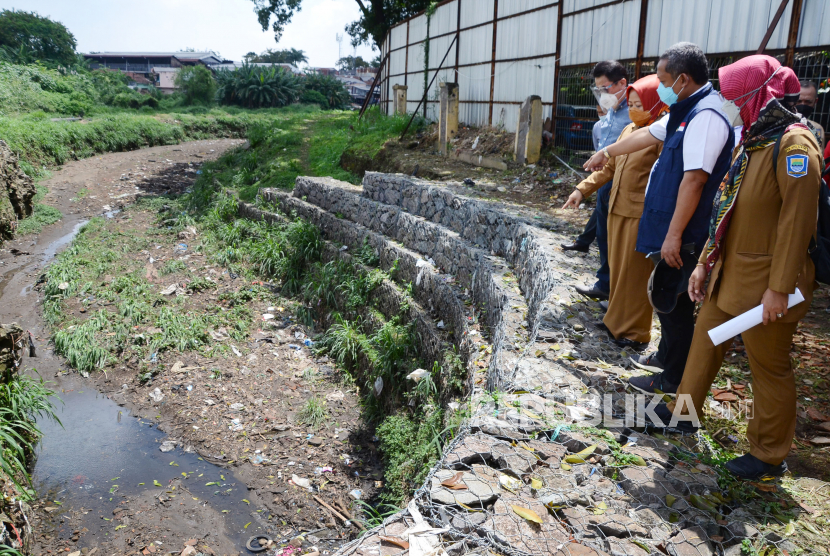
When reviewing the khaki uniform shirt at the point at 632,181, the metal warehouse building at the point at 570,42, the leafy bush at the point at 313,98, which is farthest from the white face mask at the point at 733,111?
the leafy bush at the point at 313,98

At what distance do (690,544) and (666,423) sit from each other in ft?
2.17

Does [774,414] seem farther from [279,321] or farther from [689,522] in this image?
[279,321]

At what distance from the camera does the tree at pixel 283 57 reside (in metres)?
43.5

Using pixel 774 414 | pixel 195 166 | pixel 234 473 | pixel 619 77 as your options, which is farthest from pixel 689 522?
pixel 195 166

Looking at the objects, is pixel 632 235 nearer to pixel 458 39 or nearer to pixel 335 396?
pixel 335 396

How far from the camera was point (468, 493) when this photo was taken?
1.84m

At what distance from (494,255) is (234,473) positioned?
9.51 ft

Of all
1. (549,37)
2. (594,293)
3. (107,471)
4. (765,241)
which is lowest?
(107,471)

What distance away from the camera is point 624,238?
2930 millimetres

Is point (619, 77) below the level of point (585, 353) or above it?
above

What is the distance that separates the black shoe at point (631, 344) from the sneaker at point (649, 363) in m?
0.14

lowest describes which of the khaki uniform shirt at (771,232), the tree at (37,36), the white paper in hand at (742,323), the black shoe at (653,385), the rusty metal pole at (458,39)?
the black shoe at (653,385)

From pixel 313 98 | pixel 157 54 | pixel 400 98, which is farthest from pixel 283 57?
pixel 400 98

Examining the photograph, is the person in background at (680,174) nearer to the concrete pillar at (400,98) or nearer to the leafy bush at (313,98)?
the concrete pillar at (400,98)
